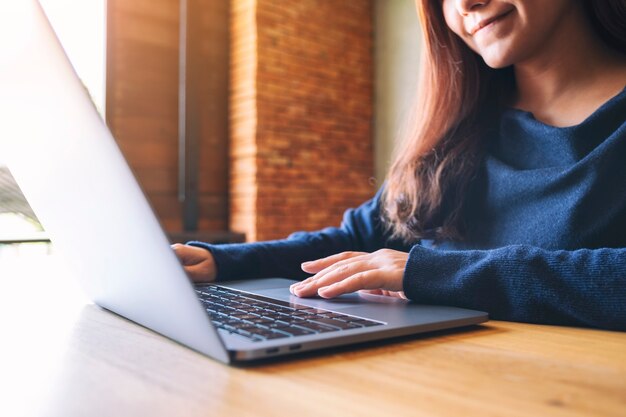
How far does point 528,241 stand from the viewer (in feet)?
3.15

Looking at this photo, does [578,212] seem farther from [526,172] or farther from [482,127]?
[482,127]

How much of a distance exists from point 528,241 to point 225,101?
2.99 m

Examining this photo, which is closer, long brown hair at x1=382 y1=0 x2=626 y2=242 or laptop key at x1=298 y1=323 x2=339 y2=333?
laptop key at x1=298 y1=323 x2=339 y2=333

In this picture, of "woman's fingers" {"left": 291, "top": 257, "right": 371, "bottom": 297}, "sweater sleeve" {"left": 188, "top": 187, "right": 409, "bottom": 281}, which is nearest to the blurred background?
"sweater sleeve" {"left": 188, "top": 187, "right": 409, "bottom": 281}

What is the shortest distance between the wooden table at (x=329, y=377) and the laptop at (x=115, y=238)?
0.06 ft

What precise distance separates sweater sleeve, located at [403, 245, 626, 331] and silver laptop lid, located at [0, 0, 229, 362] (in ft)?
1.03

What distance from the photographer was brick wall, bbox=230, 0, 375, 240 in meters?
3.52

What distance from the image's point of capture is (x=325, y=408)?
1.04ft

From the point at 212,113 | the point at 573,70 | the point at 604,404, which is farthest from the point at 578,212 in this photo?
the point at 212,113

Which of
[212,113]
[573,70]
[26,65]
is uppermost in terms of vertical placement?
[212,113]

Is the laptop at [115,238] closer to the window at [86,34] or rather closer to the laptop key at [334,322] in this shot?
the laptop key at [334,322]

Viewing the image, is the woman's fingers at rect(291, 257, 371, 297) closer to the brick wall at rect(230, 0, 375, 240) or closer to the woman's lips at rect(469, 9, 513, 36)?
the woman's lips at rect(469, 9, 513, 36)

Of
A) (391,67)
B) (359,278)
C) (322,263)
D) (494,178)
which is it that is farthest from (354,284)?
(391,67)

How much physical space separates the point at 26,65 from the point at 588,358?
541mm
